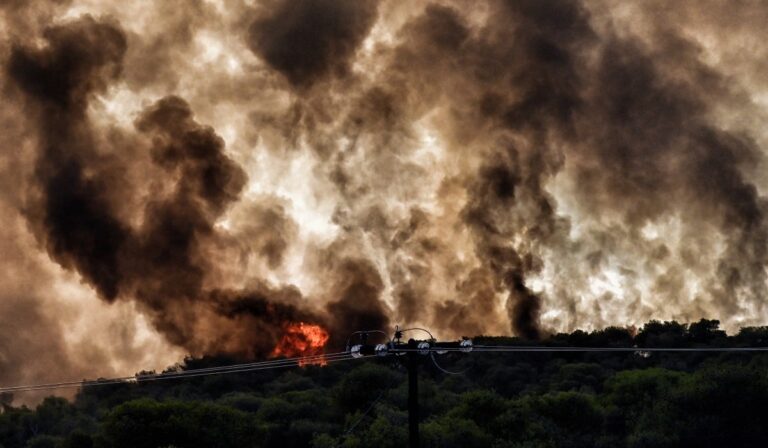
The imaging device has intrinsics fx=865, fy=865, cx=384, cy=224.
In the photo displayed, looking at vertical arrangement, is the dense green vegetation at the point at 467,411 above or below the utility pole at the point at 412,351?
above

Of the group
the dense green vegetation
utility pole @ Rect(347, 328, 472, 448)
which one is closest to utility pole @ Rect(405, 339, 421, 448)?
utility pole @ Rect(347, 328, 472, 448)

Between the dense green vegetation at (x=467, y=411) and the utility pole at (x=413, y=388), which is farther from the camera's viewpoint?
the dense green vegetation at (x=467, y=411)

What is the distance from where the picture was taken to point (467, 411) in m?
106

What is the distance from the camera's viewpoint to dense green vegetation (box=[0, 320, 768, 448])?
100250 millimetres

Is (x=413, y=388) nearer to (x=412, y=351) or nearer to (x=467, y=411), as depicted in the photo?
(x=412, y=351)

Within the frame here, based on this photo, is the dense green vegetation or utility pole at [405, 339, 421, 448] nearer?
utility pole at [405, 339, 421, 448]

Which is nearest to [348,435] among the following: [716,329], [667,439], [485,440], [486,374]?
[485,440]

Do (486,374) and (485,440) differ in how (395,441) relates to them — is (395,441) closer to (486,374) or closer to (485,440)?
(485,440)

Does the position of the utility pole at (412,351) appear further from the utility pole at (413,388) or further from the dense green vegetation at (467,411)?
the dense green vegetation at (467,411)

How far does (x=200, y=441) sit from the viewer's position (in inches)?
4058

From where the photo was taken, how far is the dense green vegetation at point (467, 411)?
10025 cm

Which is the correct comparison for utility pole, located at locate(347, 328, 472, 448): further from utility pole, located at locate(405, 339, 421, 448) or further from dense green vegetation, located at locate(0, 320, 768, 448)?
dense green vegetation, located at locate(0, 320, 768, 448)

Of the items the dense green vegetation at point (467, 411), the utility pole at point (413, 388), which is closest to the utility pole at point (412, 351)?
the utility pole at point (413, 388)

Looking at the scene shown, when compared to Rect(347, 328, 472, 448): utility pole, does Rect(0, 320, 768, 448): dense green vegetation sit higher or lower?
higher
